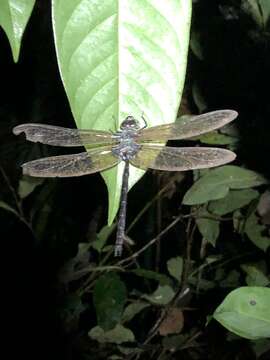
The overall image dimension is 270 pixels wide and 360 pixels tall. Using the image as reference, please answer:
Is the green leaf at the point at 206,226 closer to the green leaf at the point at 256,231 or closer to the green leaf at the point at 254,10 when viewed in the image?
the green leaf at the point at 256,231

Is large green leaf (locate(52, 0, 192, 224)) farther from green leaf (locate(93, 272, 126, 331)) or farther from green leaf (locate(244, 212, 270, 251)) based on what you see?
green leaf (locate(93, 272, 126, 331))

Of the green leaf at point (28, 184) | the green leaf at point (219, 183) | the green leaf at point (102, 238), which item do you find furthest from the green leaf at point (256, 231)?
the green leaf at point (28, 184)

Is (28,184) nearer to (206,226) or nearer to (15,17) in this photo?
(206,226)

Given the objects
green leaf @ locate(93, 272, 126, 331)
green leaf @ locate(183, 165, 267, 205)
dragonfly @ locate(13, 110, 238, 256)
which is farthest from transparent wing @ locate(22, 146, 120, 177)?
green leaf @ locate(93, 272, 126, 331)

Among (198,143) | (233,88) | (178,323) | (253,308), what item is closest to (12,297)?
(178,323)

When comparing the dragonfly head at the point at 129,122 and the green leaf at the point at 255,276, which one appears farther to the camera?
the green leaf at the point at 255,276

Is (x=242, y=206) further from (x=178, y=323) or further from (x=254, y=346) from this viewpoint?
(x=178, y=323)
